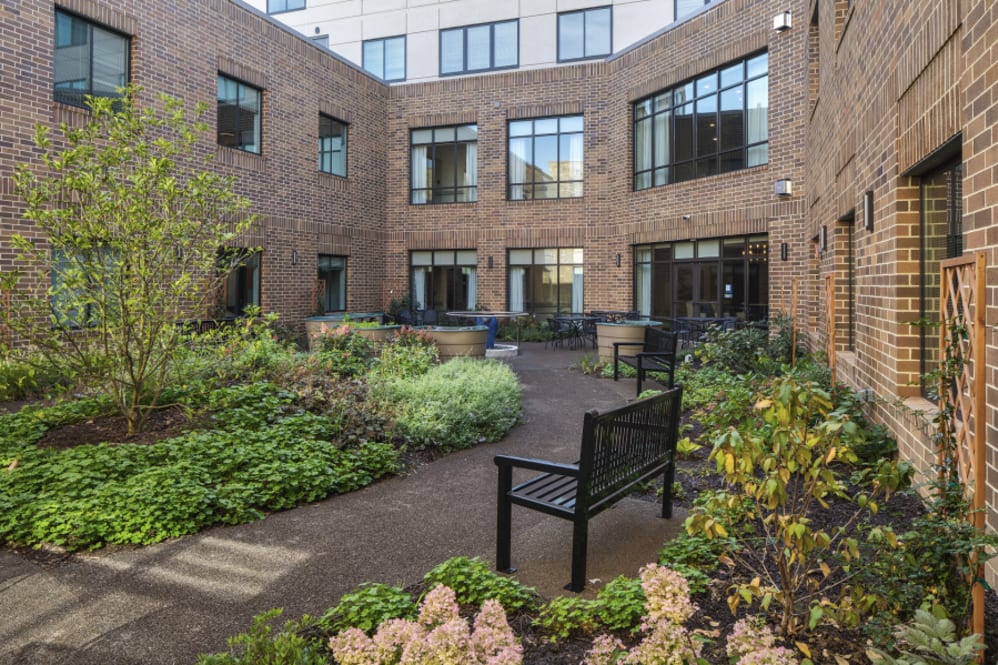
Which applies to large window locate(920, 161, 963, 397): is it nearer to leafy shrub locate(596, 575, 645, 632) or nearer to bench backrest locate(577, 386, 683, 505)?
bench backrest locate(577, 386, 683, 505)

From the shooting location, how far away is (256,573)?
4.11 meters

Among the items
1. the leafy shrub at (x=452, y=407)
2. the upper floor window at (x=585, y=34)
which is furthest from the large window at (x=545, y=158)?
the leafy shrub at (x=452, y=407)

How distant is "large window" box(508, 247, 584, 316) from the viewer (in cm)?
2152

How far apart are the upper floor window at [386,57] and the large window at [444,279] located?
978cm

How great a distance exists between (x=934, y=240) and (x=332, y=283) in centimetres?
1709

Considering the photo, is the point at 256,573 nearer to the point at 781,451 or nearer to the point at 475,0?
the point at 781,451

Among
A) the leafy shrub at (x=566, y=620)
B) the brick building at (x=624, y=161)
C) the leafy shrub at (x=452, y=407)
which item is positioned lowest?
the leafy shrub at (x=566, y=620)

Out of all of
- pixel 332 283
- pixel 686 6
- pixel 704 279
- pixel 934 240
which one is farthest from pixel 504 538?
pixel 686 6

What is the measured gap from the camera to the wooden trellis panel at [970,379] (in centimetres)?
305

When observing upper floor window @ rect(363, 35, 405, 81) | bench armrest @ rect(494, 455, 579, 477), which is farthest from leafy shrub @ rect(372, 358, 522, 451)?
upper floor window @ rect(363, 35, 405, 81)

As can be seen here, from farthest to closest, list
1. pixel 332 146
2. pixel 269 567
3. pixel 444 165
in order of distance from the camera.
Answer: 1. pixel 444 165
2. pixel 332 146
3. pixel 269 567

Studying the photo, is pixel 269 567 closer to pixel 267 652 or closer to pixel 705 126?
pixel 267 652

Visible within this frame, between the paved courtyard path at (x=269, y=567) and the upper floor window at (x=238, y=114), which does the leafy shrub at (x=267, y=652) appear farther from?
the upper floor window at (x=238, y=114)

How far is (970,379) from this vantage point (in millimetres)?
3174
